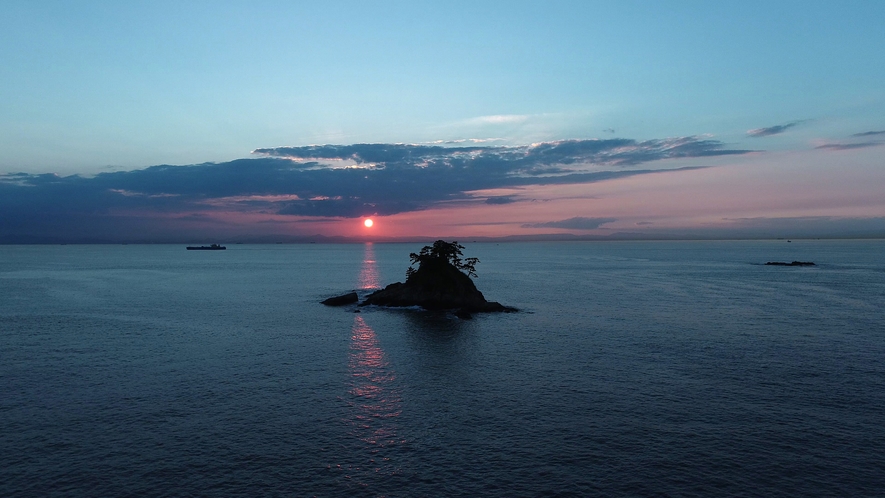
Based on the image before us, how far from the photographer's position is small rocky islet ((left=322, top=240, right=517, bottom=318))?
9206cm

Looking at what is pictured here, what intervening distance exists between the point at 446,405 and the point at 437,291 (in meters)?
53.3

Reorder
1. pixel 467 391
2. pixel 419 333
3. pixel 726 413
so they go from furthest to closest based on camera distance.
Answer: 1. pixel 419 333
2. pixel 467 391
3. pixel 726 413

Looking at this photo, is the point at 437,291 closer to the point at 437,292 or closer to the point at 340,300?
the point at 437,292

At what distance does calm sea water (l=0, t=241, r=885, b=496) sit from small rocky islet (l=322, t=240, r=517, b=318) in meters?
12.1

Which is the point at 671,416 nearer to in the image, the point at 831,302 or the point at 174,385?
the point at 174,385

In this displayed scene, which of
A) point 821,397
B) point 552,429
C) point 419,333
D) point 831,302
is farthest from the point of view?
point 831,302

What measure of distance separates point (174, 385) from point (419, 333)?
32.7 metres

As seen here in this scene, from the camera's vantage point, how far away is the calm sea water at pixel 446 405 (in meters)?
29.0

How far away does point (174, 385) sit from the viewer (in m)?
45.3

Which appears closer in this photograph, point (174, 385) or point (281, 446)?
point (281, 446)

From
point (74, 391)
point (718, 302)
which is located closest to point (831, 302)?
point (718, 302)

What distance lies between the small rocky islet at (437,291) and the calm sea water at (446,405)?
39.6ft

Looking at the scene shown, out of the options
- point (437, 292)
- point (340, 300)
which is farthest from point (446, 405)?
point (340, 300)

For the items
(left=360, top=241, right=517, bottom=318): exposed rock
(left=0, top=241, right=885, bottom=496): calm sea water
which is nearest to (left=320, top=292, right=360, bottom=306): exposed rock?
(left=360, top=241, right=517, bottom=318): exposed rock
